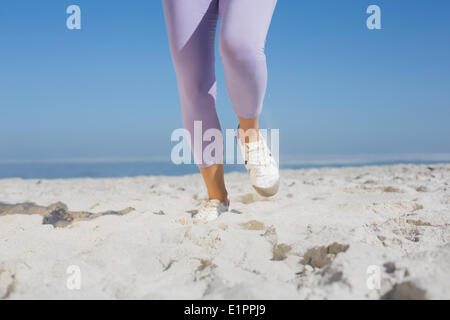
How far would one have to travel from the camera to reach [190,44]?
69.5 inches

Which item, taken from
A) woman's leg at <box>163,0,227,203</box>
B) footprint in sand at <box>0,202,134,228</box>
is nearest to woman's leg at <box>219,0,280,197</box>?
woman's leg at <box>163,0,227,203</box>

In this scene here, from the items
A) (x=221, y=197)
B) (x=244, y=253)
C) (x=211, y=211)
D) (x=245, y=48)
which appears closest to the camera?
(x=244, y=253)

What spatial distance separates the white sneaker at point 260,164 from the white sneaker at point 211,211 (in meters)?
0.24

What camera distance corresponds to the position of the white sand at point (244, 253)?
3.04 ft

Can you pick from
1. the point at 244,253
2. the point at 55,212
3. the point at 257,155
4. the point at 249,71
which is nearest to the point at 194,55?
the point at 249,71

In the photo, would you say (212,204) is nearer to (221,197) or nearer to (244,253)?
(221,197)

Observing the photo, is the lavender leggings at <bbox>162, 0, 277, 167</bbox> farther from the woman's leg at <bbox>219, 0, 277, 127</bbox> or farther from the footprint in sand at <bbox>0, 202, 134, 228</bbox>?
the footprint in sand at <bbox>0, 202, 134, 228</bbox>

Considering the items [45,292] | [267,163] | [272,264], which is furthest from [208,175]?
[45,292]

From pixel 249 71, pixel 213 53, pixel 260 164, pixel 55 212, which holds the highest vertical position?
pixel 213 53

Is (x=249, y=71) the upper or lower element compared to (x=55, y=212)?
upper

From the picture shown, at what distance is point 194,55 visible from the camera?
5.83ft

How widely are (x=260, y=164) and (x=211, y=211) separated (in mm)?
347

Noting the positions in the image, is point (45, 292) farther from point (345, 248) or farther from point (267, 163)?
point (267, 163)
